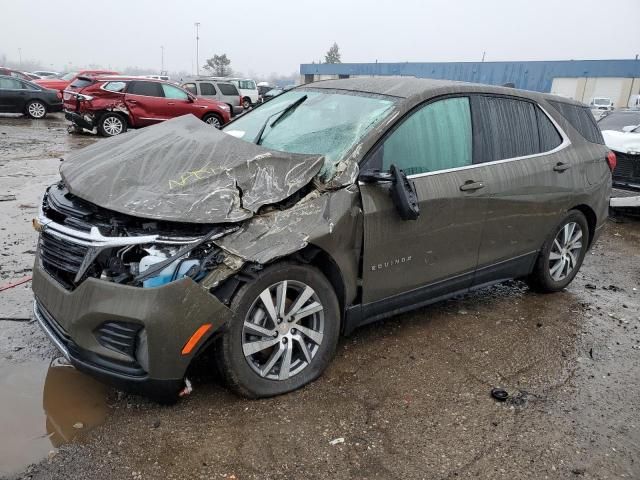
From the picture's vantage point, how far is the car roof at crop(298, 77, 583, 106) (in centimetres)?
364

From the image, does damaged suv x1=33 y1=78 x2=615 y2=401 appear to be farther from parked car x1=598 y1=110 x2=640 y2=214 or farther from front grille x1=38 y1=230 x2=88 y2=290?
parked car x1=598 y1=110 x2=640 y2=214

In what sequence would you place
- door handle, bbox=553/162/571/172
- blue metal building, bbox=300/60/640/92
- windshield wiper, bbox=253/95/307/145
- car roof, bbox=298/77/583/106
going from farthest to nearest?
blue metal building, bbox=300/60/640/92 → door handle, bbox=553/162/571/172 → windshield wiper, bbox=253/95/307/145 → car roof, bbox=298/77/583/106

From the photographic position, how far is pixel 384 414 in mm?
3004

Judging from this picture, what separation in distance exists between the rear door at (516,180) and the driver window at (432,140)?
0.48ft

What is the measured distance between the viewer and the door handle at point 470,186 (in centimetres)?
366

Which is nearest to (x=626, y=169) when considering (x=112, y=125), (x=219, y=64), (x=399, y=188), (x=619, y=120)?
(x=619, y=120)

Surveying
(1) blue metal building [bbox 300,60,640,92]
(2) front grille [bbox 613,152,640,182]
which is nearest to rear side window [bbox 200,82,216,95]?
(2) front grille [bbox 613,152,640,182]

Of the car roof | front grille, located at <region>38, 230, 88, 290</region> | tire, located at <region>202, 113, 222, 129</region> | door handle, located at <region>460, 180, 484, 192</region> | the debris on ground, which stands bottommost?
the debris on ground

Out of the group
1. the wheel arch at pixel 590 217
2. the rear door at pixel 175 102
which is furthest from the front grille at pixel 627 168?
the rear door at pixel 175 102

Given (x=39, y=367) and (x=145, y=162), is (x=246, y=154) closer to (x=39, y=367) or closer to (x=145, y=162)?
(x=145, y=162)

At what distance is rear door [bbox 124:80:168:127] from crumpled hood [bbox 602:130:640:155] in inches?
449

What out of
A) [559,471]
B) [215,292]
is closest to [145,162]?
[215,292]

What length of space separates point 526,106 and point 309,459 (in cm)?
327

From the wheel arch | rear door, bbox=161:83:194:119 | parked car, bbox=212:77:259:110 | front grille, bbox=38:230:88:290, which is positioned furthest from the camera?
parked car, bbox=212:77:259:110
